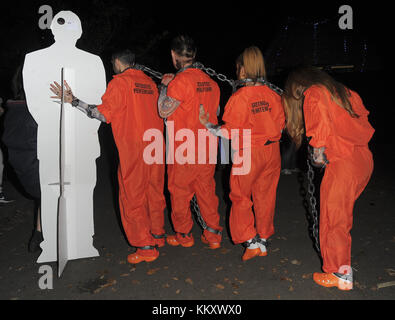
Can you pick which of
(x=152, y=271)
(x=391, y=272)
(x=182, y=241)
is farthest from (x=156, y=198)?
(x=391, y=272)

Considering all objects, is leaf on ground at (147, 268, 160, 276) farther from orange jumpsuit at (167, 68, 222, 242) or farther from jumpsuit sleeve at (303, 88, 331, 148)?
jumpsuit sleeve at (303, 88, 331, 148)

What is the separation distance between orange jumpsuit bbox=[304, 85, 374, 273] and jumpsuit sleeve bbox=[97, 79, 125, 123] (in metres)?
1.77

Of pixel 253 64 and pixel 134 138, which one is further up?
pixel 253 64

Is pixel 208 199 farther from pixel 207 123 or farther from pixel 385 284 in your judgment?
pixel 385 284

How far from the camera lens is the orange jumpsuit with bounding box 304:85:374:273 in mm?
3102

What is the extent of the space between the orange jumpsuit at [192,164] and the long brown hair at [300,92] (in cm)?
85

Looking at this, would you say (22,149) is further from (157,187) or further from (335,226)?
(335,226)

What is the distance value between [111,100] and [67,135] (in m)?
0.58

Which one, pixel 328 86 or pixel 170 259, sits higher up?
pixel 328 86

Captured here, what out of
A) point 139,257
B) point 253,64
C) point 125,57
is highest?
point 125,57

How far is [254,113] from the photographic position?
365 centimetres

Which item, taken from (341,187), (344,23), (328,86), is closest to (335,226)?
(341,187)

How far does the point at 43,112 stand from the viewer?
3574 mm

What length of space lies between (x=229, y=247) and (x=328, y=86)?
2248mm
